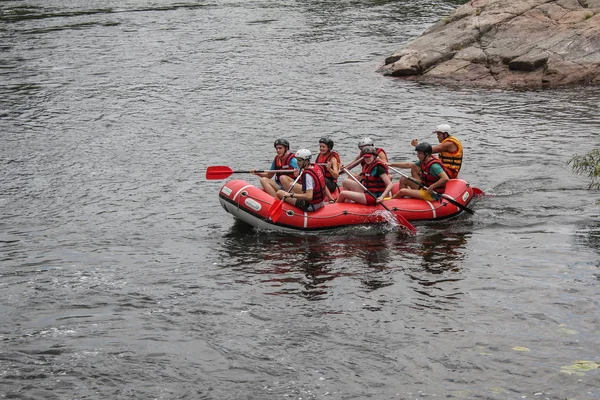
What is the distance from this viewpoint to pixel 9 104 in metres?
25.0

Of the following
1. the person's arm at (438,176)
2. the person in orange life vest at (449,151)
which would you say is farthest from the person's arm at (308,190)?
the person in orange life vest at (449,151)

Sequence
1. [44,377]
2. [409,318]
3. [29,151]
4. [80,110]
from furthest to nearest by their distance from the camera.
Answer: [80,110] → [29,151] → [409,318] → [44,377]

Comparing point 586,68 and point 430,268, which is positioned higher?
point 586,68

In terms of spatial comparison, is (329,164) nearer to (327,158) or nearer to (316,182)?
(327,158)

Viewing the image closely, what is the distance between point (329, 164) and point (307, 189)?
1.44 metres

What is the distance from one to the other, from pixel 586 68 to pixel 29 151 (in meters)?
16.3

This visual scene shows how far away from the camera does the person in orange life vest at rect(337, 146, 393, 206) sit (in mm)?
14961

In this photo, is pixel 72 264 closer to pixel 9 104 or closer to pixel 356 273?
pixel 356 273

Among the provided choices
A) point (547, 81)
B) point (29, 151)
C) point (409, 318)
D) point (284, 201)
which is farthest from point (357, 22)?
point (409, 318)

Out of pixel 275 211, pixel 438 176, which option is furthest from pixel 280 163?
pixel 438 176

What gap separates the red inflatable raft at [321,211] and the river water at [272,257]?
9.5 inches

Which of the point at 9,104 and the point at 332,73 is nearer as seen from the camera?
the point at 9,104

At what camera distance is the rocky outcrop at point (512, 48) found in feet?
83.1

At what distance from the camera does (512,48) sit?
2639 centimetres
